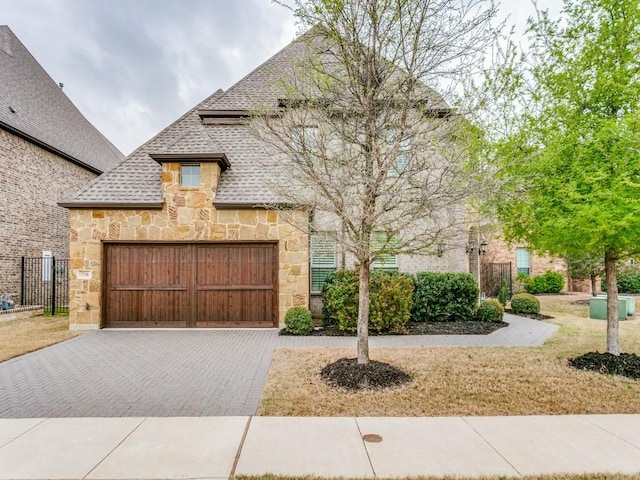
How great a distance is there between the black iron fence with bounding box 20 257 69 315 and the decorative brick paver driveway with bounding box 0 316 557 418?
7063 mm

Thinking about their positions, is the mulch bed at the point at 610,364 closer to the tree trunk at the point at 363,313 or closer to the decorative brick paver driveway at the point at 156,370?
the decorative brick paver driveway at the point at 156,370

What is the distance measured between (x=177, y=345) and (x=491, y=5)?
868cm

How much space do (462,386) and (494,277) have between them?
14.4 m

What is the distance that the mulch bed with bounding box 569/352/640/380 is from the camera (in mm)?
6074

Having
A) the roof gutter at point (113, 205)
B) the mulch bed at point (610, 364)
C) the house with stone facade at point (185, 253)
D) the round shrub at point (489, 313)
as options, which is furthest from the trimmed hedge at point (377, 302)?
the roof gutter at point (113, 205)

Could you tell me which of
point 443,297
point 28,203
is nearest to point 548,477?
point 443,297

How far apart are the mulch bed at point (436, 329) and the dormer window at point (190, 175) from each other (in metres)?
4.80

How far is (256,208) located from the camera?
1020 centimetres

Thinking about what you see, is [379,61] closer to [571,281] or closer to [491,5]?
[491,5]

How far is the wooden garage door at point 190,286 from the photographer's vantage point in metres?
10.2

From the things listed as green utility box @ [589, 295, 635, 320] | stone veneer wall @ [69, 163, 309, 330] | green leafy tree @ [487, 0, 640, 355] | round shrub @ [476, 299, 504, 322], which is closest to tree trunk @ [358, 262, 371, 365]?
green leafy tree @ [487, 0, 640, 355]

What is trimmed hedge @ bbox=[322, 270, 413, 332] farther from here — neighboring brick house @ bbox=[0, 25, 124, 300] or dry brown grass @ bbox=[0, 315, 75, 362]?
neighboring brick house @ bbox=[0, 25, 124, 300]

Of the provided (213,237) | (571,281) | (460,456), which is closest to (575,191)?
(460,456)

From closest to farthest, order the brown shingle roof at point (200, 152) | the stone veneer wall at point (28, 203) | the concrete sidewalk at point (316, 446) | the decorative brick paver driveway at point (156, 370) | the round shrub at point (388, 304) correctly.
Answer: the concrete sidewalk at point (316, 446) → the decorative brick paver driveway at point (156, 370) → the round shrub at point (388, 304) → the brown shingle roof at point (200, 152) → the stone veneer wall at point (28, 203)
